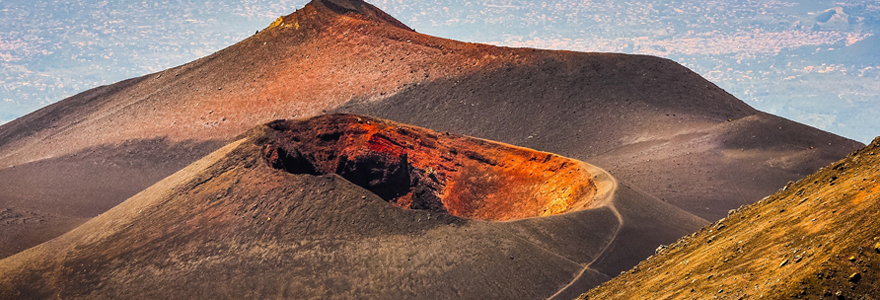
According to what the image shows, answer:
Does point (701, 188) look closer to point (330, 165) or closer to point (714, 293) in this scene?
point (330, 165)

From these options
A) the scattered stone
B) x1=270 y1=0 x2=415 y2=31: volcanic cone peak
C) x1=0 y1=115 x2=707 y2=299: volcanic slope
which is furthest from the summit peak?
the scattered stone

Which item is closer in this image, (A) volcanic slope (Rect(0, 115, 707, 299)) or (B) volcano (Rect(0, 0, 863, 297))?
(A) volcanic slope (Rect(0, 115, 707, 299))

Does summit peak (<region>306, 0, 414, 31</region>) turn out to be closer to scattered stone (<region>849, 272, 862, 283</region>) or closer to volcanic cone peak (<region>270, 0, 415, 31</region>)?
volcanic cone peak (<region>270, 0, 415, 31</region>)

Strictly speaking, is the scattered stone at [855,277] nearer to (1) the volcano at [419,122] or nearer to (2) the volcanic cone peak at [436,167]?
(1) the volcano at [419,122]

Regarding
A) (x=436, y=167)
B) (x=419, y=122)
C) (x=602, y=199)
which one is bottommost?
(x=602, y=199)

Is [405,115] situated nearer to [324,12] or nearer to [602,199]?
[324,12]

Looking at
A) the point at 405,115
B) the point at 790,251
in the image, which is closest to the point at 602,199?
the point at 790,251

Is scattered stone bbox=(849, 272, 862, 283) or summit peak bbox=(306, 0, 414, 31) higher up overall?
summit peak bbox=(306, 0, 414, 31)
